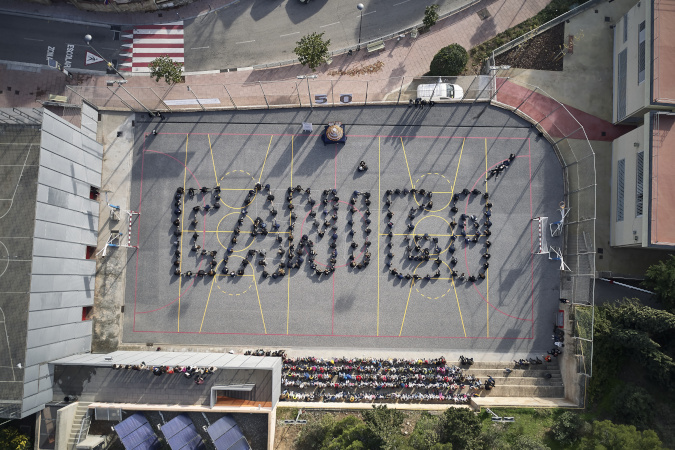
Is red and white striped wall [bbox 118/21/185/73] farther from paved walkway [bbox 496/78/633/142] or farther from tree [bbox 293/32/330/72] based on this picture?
paved walkway [bbox 496/78/633/142]

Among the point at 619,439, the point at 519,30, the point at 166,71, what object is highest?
the point at 519,30

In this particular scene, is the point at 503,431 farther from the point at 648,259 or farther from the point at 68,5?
the point at 68,5

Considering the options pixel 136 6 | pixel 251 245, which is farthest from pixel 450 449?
pixel 136 6

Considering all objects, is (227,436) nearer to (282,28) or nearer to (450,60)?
(450,60)

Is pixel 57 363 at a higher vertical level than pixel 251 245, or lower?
lower

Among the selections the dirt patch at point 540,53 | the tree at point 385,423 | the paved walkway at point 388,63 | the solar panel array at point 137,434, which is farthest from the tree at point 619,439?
the paved walkway at point 388,63

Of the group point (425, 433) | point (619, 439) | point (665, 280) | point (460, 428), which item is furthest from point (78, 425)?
point (665, 280)

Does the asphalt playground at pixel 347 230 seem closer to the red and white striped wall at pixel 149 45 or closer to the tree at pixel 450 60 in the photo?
the tree at pixel 450 60
